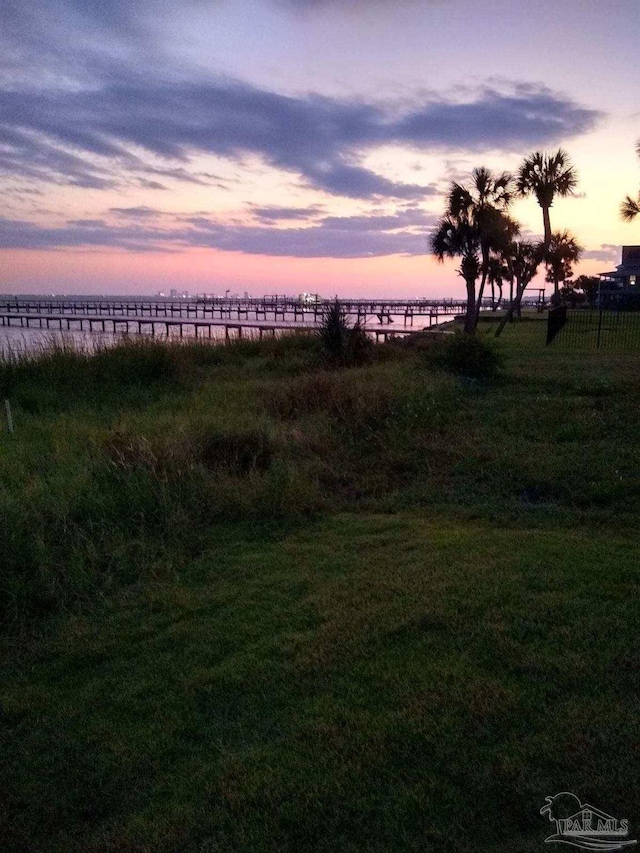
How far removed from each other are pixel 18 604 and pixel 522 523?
427 centimetres

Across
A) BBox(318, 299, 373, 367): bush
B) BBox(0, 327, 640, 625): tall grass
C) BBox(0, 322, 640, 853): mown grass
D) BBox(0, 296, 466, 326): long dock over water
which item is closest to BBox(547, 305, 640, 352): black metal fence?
BBox(318, 299, 373, 367): bush

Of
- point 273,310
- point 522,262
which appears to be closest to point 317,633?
point 522,262

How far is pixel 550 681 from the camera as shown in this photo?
354cm

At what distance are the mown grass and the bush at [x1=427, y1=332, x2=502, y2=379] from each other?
15.5ft

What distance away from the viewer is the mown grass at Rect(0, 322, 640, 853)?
2.82m

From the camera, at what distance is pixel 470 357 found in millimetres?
14703

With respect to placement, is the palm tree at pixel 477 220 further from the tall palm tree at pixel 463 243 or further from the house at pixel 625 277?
the house at pixel 625 277

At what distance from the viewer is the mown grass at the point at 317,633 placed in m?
2.82

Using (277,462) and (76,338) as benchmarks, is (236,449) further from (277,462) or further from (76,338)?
(76,338)

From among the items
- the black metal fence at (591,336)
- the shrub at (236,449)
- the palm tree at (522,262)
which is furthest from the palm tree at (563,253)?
the shrub at (236,449)

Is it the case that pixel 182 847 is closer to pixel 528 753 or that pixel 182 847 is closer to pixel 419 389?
pixel 528 753

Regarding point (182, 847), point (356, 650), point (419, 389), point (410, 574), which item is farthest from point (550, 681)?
point (419, 389)

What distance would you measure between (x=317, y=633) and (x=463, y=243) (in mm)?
31357

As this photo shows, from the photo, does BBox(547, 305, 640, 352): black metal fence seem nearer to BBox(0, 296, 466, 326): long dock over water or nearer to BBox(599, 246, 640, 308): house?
BBox(599, 246, 640, 308): house
